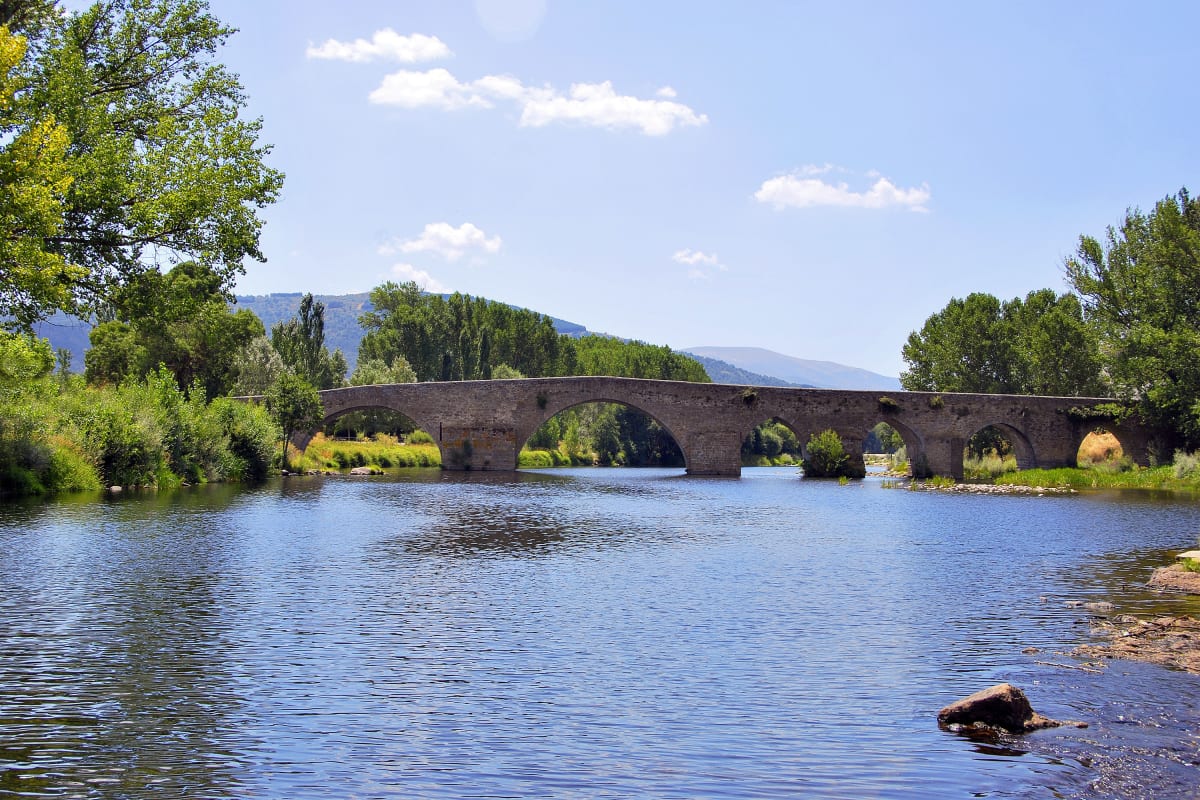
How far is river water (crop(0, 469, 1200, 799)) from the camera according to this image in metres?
6.23

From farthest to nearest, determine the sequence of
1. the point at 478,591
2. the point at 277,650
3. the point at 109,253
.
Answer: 1. the point at 109,253
2. the point at 478,591
3. the point at 277,650

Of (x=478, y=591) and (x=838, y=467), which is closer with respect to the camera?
(x=478, y=591)

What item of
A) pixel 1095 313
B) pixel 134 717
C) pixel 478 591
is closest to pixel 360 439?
pixel 1095 313

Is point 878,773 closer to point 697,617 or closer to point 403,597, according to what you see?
point 697,617

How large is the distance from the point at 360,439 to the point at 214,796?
51.2 meters

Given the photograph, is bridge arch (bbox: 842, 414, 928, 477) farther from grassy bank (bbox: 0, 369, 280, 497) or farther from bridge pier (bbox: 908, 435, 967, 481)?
grassy bank (bbox: 0, 369, 280, 497)

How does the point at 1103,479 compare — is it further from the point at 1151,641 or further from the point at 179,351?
the point at 179,351

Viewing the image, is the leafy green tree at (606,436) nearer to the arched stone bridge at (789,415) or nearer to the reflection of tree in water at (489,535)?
the arched stone bridge at (789,415)

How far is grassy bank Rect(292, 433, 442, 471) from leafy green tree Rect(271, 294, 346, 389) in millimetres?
6179

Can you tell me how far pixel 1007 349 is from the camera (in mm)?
57250

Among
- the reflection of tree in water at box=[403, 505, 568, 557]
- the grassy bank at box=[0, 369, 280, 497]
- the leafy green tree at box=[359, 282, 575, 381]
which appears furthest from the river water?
the leafy green tree at box=[359, 282, 575, 381]

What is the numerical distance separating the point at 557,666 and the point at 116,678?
355cm

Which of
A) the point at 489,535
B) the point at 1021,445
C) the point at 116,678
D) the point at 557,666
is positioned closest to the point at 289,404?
the point at 489,535

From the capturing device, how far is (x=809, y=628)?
35.2ft
